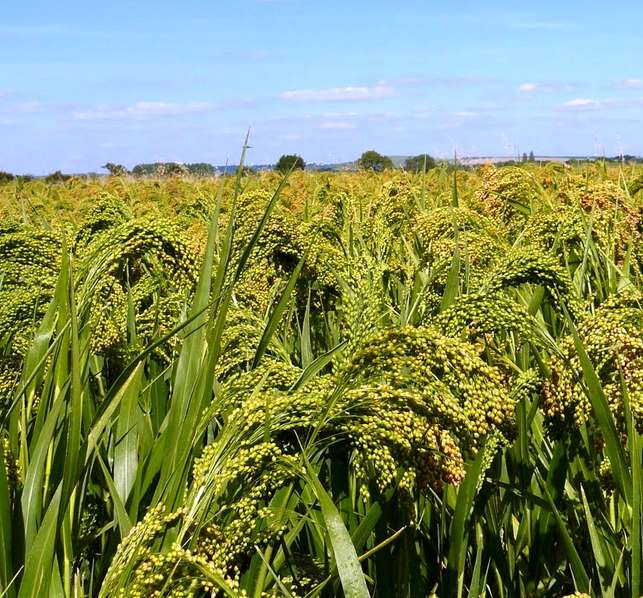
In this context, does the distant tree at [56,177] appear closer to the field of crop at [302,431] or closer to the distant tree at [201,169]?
the distant tree at [201,169]

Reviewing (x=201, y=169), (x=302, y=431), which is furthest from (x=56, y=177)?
(x=302, y=431)

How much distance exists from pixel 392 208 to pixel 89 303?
2.36 metres

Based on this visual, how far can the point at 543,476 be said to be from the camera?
207 centimetres

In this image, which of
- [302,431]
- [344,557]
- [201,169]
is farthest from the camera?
[201,169]

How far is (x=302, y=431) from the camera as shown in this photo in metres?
1.39

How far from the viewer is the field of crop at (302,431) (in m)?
1.20

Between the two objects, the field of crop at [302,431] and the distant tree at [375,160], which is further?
the distant tree at [375,160]

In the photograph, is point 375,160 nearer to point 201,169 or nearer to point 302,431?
point 201,169

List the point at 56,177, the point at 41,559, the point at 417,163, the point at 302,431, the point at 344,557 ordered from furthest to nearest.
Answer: the point at 56,177 → the point at 417,163 → the point at 302,431 → the point at 41,559 → the point at 344,557

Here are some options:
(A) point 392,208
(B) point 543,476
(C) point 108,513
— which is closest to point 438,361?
(C) point 108,513

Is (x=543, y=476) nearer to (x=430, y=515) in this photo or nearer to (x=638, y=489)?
(x=430, y=515)

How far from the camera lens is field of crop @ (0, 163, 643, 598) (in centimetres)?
120

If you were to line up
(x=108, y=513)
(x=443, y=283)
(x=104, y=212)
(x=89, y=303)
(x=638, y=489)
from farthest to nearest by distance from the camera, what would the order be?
(x=104, y=212) → (x=443, y=283) → (x=108, y=513) → (x=89, y=303) → (x=638, y=489)

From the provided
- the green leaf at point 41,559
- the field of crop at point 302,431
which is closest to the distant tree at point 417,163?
the field of crop at point 302,431
